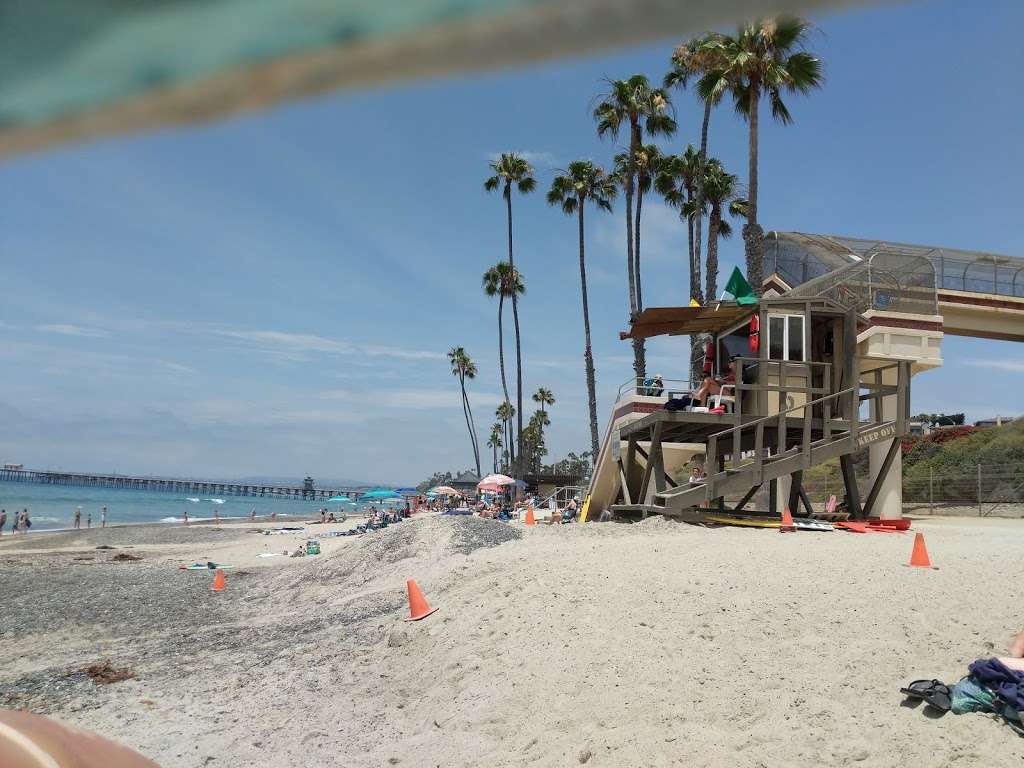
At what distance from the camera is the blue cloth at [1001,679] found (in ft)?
17.2

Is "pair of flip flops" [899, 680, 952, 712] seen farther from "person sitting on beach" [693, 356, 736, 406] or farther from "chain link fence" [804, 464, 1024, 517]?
"chain link fence" [804, 464, 1024, 517]

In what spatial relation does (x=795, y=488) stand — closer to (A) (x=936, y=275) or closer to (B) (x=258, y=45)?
(A) (x=936, y=275)

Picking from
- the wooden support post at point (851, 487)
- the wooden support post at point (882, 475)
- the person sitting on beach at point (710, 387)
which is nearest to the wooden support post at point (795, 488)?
the wooden support post at point (851, 487)

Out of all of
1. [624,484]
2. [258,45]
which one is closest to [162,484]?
[624,484]

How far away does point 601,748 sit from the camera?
6141mm

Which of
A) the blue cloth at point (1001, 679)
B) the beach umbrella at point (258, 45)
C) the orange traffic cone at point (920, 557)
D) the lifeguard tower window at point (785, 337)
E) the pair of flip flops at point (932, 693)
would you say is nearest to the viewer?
the beach umbrella at point (258, 45)

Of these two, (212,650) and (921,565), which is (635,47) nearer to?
(921,565)

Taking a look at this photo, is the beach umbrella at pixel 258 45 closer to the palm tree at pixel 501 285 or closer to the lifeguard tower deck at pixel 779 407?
the lifeguard tower deck at pixel 779 407

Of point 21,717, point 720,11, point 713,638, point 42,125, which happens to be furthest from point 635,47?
point 713,638

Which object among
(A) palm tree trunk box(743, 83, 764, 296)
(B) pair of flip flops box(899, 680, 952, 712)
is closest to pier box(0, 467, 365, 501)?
(A) palm tree trunk box(743, 83, 764, 296)

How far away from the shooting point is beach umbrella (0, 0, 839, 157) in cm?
87

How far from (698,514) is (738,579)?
22.1 feet

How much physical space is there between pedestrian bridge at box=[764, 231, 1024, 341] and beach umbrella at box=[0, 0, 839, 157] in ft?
60.2

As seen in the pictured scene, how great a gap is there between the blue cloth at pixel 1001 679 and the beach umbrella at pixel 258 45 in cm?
586
